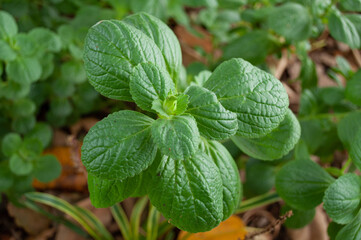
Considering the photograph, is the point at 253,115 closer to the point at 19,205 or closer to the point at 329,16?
the point at 329,16

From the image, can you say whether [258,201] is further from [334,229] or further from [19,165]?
[19,165]

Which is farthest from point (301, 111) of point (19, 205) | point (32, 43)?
point (19, 205)

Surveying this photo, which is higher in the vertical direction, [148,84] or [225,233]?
[148,84]

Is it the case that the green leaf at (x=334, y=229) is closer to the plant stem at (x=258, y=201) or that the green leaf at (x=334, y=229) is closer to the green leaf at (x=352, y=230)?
the green leaf at (x=352, y=230)

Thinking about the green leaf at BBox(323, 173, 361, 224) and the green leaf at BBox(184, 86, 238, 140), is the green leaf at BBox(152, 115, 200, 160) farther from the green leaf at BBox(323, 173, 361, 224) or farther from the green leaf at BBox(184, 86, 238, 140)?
the green leaf at BBox(323, 173, 361, 224)

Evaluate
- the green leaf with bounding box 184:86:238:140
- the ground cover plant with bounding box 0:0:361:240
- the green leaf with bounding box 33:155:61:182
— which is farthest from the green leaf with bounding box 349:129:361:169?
the green leaf with bounding box 33:155:61:182

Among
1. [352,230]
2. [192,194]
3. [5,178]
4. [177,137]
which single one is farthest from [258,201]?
[5,178]
